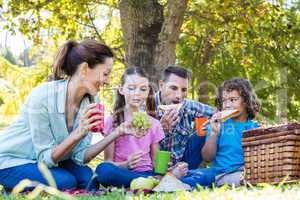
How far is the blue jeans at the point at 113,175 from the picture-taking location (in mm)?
4348

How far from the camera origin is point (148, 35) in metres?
7.86

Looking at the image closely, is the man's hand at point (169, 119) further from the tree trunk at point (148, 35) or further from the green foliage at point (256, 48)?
the green foliage at point (256, 48)

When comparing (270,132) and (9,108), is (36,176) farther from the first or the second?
(9,108)

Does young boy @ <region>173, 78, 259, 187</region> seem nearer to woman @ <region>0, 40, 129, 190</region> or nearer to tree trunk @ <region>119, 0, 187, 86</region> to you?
woman @ <region>0, 40, 129, 190</region>

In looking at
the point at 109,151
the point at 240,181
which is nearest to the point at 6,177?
the point at 109,151

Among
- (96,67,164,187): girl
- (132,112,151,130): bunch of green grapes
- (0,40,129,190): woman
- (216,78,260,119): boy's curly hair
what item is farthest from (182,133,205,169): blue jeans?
(0,40,129,190): woman

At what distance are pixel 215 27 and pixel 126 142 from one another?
4793mm

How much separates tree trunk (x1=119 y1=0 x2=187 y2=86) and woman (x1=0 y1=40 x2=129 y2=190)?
3299 millimetres

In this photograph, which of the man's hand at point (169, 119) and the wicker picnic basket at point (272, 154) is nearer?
the wicker picnic basket at point (272, 154)

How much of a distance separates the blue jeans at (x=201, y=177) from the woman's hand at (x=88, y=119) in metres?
0.92

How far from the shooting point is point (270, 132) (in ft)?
13.2

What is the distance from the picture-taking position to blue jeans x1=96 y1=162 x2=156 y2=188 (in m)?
4.35

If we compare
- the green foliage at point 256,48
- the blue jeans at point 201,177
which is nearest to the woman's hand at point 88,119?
the blue jeans at point 201,177

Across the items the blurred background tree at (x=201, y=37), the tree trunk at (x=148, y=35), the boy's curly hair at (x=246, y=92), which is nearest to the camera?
the boy's curly hair at (x=246, y=92)
